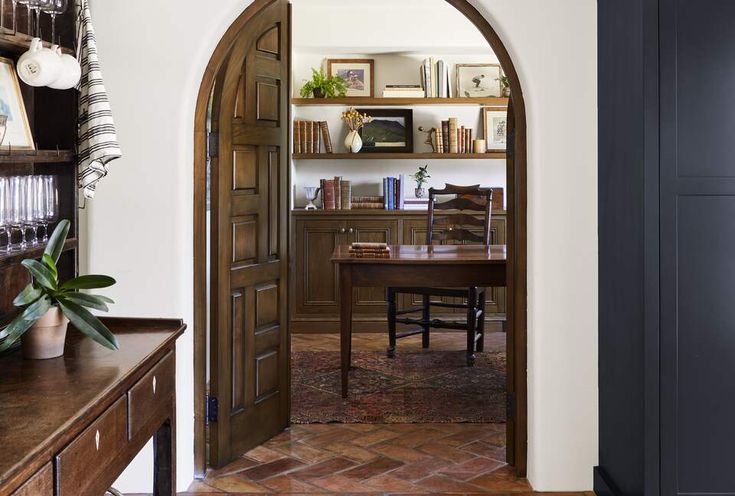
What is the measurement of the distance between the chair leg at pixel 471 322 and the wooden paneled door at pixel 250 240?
1.98 m

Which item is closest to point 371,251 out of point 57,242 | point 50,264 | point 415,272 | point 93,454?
point 415,272

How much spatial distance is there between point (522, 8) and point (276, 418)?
2.45 metres

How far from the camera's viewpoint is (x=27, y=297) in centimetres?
231

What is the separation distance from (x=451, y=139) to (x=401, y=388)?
9.47 feet

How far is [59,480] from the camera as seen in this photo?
1761 mm

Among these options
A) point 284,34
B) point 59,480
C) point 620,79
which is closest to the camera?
point 59,480

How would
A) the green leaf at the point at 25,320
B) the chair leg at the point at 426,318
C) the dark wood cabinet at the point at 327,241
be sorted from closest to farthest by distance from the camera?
the green leaf at the point at 25,320
the chair leg at the point at 426,318
the dark wood cabinet at the point at 327,241

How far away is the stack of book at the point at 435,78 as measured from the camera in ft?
25.3

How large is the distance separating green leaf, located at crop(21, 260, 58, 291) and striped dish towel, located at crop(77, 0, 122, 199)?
75 cm

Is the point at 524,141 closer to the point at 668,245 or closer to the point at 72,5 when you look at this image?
the point at 668,245

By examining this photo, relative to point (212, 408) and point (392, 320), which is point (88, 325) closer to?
point (212, 408)

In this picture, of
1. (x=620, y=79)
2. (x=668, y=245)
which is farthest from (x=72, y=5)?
(x=668, y=245)

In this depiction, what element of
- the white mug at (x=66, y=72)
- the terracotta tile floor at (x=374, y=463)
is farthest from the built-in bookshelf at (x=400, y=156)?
the white mug at (x=66, y=72)

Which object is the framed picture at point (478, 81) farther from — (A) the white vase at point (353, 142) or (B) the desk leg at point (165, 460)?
(B) the desk leg at point (165, 460)
